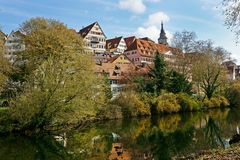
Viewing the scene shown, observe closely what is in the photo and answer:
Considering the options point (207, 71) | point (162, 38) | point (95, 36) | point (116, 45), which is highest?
point (162, 38)

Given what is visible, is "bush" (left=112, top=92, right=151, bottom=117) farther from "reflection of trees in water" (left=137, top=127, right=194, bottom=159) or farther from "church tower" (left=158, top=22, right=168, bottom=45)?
"church tower" (left=158, top=22, right=168, bottom=45)

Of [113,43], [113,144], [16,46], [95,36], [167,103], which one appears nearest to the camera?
[113,144]

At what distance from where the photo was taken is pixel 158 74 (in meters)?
57.4

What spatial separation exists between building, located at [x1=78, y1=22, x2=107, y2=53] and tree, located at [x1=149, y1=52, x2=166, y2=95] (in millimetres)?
36608

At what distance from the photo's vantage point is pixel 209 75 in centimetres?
6694

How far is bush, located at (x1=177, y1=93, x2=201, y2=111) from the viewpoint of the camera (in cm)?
5784

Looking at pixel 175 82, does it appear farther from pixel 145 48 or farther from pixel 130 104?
pixel 145 48

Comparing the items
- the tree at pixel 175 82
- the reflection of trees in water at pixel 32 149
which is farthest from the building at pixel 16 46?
the tree at pixel 175 82

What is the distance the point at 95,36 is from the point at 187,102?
42122 mm

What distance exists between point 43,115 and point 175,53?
3630cm

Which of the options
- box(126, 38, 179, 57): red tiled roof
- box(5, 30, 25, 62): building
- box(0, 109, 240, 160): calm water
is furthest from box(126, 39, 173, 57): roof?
box(0, 109, 240, 160): calm water

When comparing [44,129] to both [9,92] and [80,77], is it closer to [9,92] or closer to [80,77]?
[80,77]

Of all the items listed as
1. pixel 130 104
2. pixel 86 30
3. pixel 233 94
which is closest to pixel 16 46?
pixel 130 104

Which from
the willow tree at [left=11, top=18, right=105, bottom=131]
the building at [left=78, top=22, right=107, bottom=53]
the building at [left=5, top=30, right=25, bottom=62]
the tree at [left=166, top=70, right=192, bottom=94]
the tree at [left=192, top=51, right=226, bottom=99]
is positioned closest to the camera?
the willow tree at [left=11, top=18, right=105, bottom=131]
